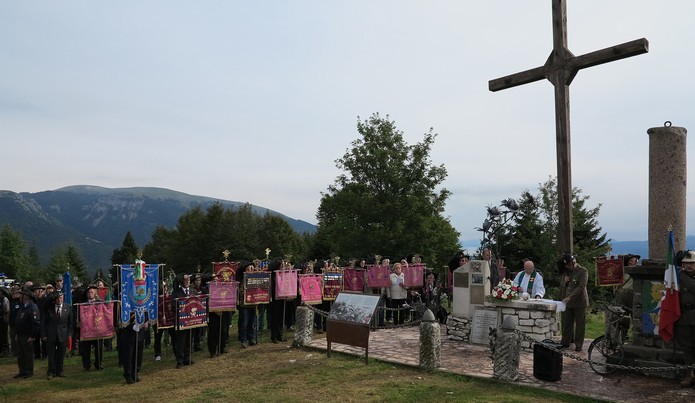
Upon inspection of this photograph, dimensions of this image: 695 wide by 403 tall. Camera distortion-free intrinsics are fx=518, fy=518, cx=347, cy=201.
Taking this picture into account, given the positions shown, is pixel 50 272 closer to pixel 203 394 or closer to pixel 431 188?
pixel 431 188

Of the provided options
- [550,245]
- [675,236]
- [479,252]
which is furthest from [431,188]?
[675,236]

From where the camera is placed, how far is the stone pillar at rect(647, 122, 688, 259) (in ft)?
31.9

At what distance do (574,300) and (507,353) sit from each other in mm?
2976

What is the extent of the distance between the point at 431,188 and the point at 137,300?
24.7 meters

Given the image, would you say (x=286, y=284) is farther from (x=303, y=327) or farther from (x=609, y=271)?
(x=609, y=271)

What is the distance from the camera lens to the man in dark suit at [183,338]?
1159cm

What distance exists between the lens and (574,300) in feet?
36.9

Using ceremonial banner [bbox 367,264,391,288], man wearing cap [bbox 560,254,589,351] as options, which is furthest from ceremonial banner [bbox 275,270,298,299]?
man wearing cap [bbox 560,254,589,351]

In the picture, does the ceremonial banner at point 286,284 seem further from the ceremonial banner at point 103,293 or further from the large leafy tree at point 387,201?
the large leafy tree at point 387,201

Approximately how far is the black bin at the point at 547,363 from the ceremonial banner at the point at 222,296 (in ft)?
23.3

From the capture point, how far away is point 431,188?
109 feet

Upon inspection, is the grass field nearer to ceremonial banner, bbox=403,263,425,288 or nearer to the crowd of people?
the crowd of people

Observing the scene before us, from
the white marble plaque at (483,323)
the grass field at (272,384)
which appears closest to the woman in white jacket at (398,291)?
the white marble plaque at (483,323)

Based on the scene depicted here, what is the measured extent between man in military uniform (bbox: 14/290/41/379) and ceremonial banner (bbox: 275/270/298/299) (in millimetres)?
5682
